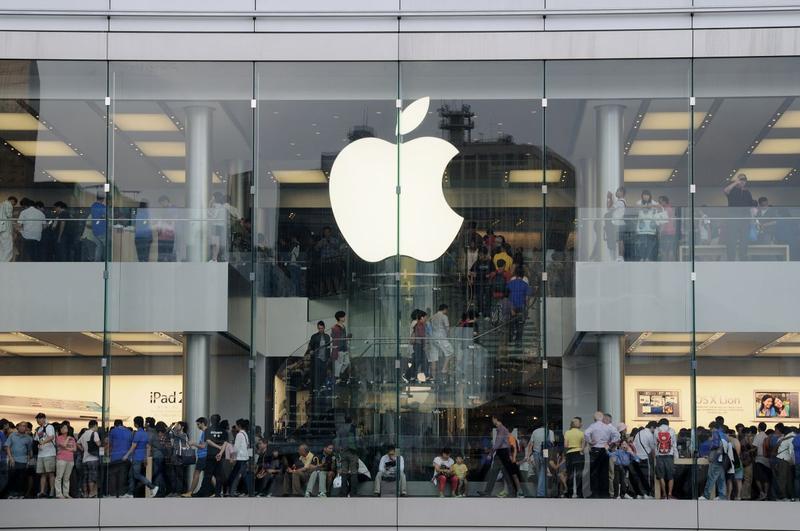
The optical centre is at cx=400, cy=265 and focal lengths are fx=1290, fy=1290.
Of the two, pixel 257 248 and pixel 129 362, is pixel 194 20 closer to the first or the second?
pixel 257 248

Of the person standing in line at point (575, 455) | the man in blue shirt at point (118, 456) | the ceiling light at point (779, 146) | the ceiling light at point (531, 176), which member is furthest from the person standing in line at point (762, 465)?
the man in blue shirt at point (118, 456)

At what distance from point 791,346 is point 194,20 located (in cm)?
1023

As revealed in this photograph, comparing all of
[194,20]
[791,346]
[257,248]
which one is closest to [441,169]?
[257,248]

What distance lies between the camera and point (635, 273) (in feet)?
63.1

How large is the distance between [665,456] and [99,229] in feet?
29.8

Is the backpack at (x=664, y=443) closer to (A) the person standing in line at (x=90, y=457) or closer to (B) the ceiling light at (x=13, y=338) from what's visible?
(A) the person standing in line at (x=90, y=457)

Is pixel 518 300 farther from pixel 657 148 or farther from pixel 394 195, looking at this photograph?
pixel 657 148

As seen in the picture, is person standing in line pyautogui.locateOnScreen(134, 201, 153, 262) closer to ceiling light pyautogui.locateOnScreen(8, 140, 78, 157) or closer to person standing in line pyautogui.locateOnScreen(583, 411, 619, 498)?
ceiling light pyautogui.locateOnScreen(8, 140, 78, 157)

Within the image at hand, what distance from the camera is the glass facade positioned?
1894cm

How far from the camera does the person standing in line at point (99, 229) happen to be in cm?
1961

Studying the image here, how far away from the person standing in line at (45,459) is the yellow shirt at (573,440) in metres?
7.57

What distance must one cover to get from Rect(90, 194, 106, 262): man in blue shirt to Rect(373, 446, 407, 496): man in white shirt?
5.27 m

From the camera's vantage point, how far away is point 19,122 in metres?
19.8

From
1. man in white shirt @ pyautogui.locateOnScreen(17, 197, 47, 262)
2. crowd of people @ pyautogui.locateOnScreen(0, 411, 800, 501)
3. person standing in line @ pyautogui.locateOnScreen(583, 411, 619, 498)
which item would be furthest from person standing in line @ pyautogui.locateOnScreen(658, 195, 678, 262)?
man in white shirt @ pyautogui.locateOnScreen(17, 197, 47, 262)
